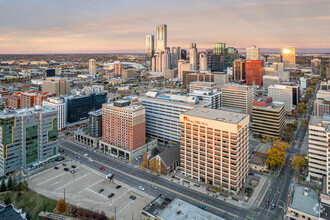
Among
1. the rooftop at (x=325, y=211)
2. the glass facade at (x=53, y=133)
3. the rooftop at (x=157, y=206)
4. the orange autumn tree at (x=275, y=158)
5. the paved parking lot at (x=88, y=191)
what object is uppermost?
the glass facade at (x=53, y=133)

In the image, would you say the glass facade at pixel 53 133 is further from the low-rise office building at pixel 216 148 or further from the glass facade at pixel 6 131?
the low-rise office building at pixel 216 148

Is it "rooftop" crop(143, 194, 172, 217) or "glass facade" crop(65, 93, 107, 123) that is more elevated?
"glass facade" crop(65, 93, 107, 123)

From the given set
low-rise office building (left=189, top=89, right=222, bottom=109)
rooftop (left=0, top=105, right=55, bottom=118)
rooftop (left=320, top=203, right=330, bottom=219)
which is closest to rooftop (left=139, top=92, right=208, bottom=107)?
low-rise office building (left=189, top=89, right=222, bottom=109)

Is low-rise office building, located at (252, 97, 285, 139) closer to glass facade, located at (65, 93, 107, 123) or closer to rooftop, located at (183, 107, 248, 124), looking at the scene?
rooftop, located at (183, 107, 248, 124)

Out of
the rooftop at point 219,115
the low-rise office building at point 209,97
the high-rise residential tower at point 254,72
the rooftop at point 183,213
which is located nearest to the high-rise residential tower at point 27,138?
the rooftop at point 219,115

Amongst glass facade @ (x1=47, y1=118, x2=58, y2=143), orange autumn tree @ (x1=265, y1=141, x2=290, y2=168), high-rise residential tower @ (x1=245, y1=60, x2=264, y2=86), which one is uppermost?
high-rise residential tower @ (x1=245, y1=60, x2=264, y2=86)

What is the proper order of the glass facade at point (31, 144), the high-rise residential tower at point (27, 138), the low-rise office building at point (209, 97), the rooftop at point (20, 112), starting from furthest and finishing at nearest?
the low-rise office building at point (209, 97) → the glass facade at point (31, 144) → the rooftop at point (20, 112) → the high-rise residential tower at point (27, 138)

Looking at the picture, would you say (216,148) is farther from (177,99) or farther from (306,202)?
(177,99)
